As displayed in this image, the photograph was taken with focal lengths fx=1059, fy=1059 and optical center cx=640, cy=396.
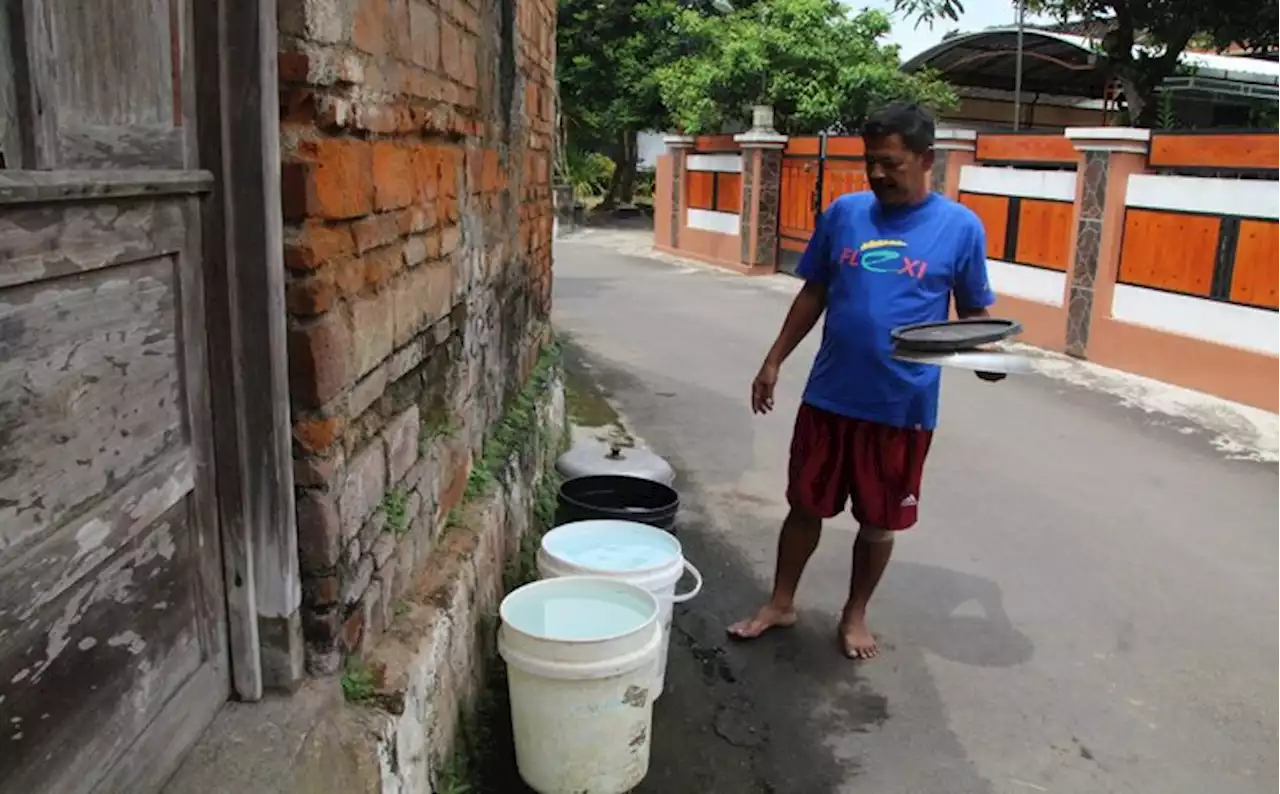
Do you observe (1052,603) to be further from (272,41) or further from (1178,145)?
(1178,145)

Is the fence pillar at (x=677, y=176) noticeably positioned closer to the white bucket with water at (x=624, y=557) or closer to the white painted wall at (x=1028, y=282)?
the white painted wall at (x=1028, y=282)

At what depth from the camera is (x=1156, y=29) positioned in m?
13.8

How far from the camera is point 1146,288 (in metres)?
8.58

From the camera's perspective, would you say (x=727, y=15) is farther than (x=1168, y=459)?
Yes

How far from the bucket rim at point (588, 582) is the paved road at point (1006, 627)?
0.60m

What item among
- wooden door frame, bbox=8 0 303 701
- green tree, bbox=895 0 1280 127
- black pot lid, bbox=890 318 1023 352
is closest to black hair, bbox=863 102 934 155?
black pot lid, bbox=890 318 1023 352

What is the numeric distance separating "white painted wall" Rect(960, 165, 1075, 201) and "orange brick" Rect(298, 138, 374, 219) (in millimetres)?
8549

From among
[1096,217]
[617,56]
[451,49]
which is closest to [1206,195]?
[1096,217]

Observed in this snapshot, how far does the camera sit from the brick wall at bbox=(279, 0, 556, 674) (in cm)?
197

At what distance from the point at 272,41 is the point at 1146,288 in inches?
325

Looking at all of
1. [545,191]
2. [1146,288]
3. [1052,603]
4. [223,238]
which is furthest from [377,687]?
[1146,288]

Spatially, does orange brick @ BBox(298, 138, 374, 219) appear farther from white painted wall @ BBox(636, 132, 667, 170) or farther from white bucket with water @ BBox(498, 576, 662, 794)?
white painted wall @ BBox(636, 132, 667, 170)

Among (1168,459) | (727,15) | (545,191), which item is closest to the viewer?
(545,191)

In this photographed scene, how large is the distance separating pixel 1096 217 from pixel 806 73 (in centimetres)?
892
